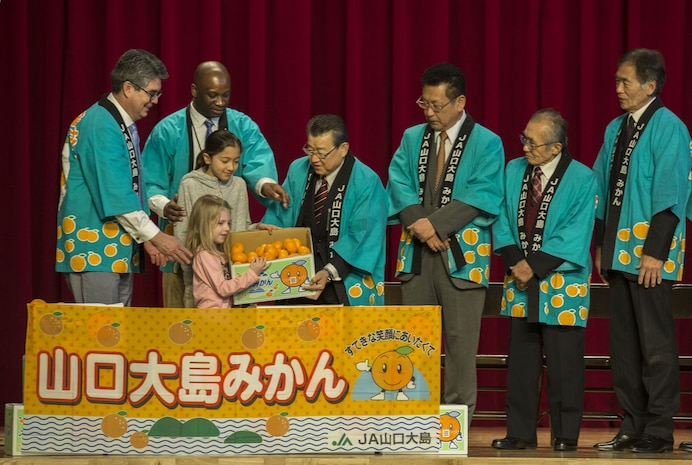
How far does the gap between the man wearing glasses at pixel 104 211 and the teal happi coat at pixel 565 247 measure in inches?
54.5

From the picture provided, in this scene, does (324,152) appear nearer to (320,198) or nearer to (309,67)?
(320,198)

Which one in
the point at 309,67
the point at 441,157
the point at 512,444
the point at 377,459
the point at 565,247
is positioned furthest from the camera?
the point at 309,67

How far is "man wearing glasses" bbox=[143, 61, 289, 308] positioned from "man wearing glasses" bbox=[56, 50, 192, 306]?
341mm

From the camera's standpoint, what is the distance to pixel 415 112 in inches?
253

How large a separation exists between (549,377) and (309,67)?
264 centimetres

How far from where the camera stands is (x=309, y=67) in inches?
250

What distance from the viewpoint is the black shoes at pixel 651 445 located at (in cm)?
445

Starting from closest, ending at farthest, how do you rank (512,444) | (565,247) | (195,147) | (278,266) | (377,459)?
(377,459) → (278,266) → (565,247) → (512,444) → (195,147)

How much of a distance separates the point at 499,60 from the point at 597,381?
204 cm

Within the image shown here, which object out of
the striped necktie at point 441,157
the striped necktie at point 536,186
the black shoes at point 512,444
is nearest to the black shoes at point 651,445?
the black shoes at point 512,444

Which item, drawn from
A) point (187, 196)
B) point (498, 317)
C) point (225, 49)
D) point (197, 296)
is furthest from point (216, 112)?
point (498, 317)

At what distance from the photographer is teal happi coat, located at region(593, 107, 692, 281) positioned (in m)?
4.50

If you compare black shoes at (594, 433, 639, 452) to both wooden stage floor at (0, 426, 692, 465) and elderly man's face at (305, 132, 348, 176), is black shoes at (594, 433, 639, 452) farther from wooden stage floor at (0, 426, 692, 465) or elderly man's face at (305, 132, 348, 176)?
elderly man's face at (305, 132, 348, 176)

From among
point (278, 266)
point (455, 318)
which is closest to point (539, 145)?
point (455, 318)
